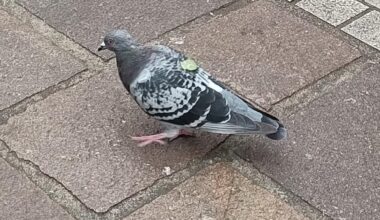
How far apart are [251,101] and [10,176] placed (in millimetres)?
1094

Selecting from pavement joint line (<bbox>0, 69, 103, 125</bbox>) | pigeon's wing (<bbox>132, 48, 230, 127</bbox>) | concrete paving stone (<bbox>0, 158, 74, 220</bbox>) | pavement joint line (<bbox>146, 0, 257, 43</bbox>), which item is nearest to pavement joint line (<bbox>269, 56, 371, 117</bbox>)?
pigeon's wing (<bbox>132, 48, 230, 127</bbox>)

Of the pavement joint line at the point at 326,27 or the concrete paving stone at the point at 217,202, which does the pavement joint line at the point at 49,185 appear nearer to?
the concrete paving stone at the point at 217,202

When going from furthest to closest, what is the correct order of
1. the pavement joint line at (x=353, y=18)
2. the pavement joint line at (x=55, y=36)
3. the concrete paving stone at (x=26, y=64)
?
the pavement joint line at (x=353, y=18) → the pavement joint line at (x=55, y=36) → the concrete paving stone at (x=26, y=64)

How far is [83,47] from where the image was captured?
3.75 metres

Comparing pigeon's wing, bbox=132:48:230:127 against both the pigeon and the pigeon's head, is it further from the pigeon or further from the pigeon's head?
the pigeon's head

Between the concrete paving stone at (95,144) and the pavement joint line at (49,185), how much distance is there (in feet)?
0.07

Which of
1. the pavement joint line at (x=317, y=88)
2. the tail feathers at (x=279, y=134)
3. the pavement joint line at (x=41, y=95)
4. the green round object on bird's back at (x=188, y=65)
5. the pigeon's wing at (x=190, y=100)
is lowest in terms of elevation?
the pavement joint line at (x=317, y=88)

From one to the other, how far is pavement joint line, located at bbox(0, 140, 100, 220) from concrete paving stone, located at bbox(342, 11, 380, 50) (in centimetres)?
170

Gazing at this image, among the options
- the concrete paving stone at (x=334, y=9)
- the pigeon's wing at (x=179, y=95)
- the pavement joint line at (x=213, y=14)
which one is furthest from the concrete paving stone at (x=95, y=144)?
the concrete paving stone at (x=334, y=9)

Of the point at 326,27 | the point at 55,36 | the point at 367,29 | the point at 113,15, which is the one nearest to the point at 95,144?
the point at 55,36

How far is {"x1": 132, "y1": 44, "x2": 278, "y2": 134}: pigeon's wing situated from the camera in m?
2.99

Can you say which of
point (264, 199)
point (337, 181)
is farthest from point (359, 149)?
point (264, 199)

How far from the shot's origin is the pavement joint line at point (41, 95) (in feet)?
11.1

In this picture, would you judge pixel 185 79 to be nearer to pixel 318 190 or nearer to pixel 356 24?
pixel 318 190
